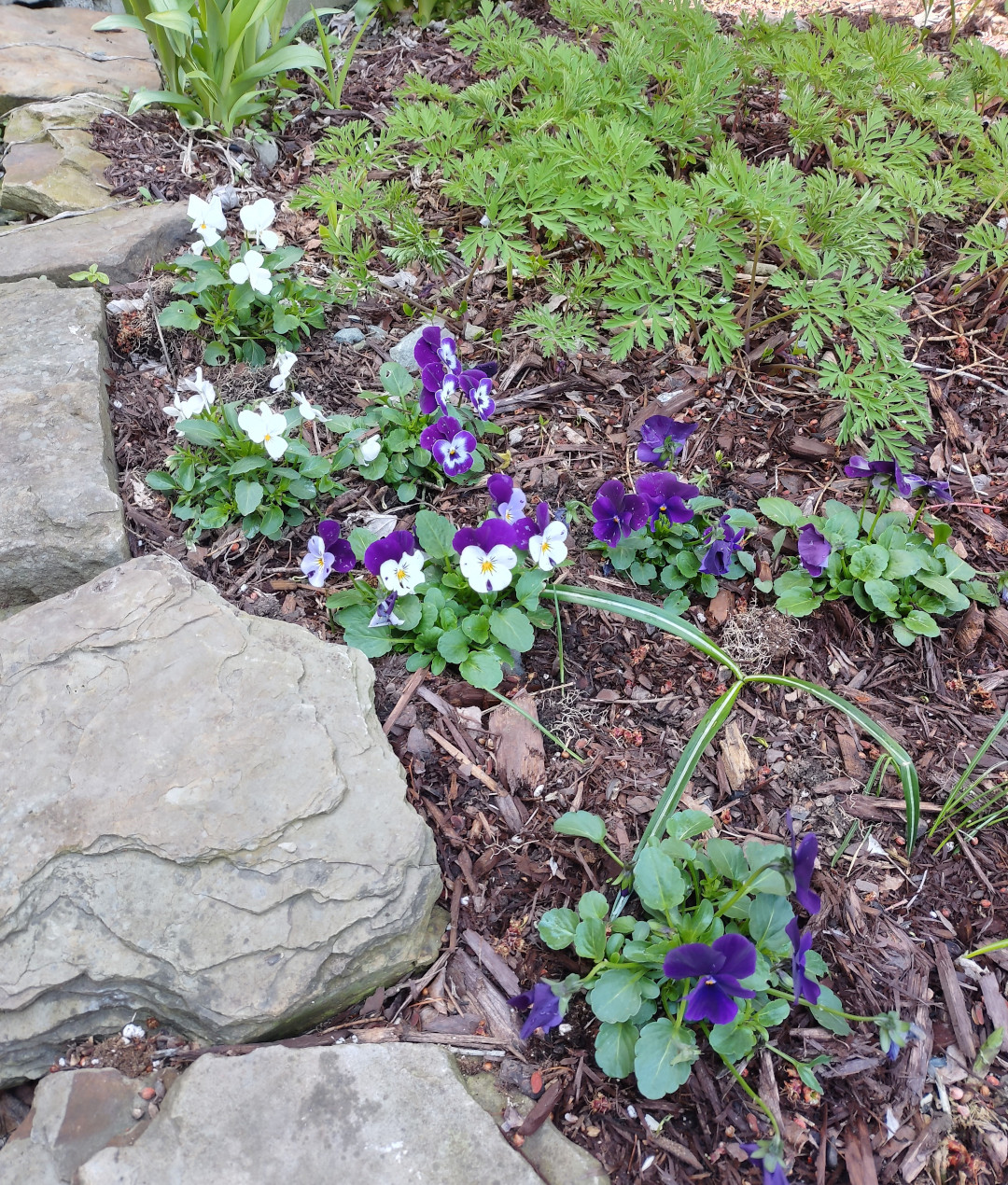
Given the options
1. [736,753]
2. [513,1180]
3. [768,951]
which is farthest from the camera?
[736,753]

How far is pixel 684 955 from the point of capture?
169 centimetres

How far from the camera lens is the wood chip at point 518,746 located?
2.33 m

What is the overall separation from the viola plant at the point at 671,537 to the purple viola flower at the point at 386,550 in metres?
0.56

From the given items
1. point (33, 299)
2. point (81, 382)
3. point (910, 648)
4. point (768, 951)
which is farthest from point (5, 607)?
point (910, 648)

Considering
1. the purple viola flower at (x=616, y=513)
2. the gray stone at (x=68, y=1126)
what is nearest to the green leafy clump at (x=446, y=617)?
the purple viola flower at (x=616, y=513)

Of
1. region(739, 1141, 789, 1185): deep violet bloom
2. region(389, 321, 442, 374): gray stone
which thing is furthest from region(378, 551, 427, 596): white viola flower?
region(739, 1141, 789, 1185): deep violet bloom

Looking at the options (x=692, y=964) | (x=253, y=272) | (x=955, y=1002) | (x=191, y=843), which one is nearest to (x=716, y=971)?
(x=692, y=964)

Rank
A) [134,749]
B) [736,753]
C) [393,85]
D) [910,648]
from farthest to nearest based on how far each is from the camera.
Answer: [393,85] → [910,648] → [736,753] → [134,749]

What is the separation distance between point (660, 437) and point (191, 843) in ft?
5.80

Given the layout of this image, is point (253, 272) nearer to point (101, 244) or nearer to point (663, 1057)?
point (101, 244)

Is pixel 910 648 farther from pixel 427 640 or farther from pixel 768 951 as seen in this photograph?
pixel 427 640

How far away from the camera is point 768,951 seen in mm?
1868

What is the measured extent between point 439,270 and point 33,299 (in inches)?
59.9

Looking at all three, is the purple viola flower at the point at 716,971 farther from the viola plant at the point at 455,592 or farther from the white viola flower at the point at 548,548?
the white viola flower at the point at 548,548
